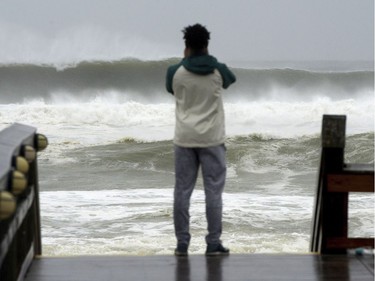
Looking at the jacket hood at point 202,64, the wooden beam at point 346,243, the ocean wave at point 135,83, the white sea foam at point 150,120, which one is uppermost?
the jacket hood at point 202,64

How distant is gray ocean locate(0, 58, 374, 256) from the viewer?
1041cm

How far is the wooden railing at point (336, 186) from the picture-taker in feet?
18.0

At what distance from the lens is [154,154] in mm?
20562

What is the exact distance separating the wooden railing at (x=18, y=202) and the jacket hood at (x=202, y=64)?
3.26ft

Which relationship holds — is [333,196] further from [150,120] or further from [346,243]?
[150,120]

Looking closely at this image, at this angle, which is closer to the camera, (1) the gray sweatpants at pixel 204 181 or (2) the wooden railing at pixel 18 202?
(2) the wooden railing at pixel 18 202

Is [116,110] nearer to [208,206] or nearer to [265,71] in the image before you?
[265,71]

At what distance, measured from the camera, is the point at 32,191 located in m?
5.48

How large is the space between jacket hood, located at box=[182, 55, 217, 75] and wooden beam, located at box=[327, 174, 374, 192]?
959mm

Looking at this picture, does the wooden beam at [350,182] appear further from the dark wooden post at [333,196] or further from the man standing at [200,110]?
the man standing at [200,110]

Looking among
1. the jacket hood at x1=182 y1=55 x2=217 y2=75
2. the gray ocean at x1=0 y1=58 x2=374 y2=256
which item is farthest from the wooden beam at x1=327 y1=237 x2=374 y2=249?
the gray ocean at x1=0 y1=58 x2=374 y2=256

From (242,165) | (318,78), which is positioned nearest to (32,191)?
(242,165)

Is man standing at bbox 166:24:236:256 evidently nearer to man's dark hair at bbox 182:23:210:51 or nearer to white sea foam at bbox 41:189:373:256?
man's dark hair at bbox 182:23:210:51


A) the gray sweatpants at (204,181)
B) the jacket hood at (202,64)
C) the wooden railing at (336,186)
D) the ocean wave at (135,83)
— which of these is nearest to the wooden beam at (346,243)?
the wooden railing at (336,186)
